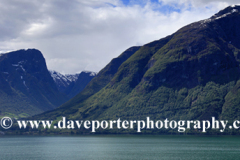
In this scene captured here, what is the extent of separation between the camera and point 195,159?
417ft

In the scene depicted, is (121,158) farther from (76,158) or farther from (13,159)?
(13,159)

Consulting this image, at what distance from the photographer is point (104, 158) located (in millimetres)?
135250

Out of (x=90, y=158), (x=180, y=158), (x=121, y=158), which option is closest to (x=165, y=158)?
(x=180, y=158)

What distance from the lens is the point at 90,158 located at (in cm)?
13500

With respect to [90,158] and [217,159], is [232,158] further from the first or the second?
[90,158]

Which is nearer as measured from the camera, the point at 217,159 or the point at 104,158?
the point at 217,159

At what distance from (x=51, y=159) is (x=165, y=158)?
42661 mm

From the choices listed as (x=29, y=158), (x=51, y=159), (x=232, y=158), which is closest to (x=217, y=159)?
(x=232, y=158)

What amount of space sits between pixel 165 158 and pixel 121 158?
16.7 m

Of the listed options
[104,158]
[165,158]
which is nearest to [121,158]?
[104,158]

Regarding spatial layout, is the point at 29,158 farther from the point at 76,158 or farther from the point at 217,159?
the point at 217,159

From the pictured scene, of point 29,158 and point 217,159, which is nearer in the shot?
point 217,159

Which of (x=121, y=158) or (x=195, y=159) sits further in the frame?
(x=121, y=158)

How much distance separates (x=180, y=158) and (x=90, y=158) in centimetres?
3391
